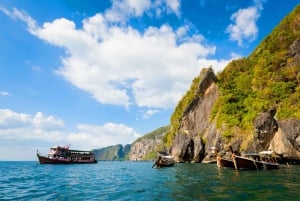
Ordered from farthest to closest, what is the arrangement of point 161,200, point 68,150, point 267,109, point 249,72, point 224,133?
1. point 68,150
2. point 249,72
3. point 224,133
4. point 267,109
5. point 161,200

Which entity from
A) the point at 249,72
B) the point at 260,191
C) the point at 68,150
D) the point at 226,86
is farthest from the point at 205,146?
the point at 260,191

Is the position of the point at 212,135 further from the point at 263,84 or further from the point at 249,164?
the point at 249,164

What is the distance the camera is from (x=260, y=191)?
72.3 ft

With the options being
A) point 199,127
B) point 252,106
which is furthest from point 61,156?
point 252,106

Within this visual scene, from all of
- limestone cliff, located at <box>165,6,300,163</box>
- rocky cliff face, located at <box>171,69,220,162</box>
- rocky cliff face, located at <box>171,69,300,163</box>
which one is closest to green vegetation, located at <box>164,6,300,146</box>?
limestone cliff, located at <box>165,6,300,163</box>

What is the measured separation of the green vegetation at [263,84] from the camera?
236 feet

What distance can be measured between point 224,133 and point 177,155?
20.7m

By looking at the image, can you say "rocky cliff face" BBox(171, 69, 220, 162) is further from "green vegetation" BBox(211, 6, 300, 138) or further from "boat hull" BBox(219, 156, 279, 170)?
"boat hull" BBox(219, 156, 279, 170)

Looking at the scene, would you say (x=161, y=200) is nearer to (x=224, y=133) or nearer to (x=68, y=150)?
(x=224, y=133)

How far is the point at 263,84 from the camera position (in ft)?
267

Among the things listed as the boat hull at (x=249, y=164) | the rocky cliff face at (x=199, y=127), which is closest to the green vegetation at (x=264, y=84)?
the rocky cliff face at (x=199, y=127)

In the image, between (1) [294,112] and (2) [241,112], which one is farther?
(2) [241,112]

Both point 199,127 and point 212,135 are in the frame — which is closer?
point 212,135

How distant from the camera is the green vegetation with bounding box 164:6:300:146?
72.1 m
